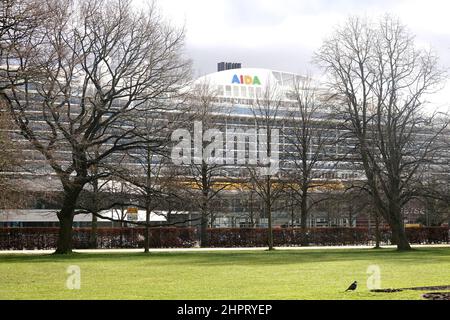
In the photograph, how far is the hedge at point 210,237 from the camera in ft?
160

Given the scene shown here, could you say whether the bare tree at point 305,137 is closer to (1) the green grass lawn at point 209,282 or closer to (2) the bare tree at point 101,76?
(2) the bare tree at point 101,76

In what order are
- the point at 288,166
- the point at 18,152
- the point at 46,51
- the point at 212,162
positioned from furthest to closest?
the point at 288,166
the point at 212,162
the point at 46,51
the point at 18,152

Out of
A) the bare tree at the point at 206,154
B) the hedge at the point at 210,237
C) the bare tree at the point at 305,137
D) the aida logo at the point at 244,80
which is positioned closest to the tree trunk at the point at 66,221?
the bare tree at the point at 206,154

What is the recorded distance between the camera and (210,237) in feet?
180

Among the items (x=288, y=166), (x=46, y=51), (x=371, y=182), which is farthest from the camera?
(x=288, y=166)

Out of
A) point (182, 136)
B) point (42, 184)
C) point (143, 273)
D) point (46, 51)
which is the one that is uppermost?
point (46, 51)

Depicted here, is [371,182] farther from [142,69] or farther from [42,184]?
[42,184]

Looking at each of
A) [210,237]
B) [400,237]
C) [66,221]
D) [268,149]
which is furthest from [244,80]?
[66,221]

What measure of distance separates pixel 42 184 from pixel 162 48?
10390 millimetres

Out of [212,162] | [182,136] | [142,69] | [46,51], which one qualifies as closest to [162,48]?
[142,69]

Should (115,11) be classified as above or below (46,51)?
above

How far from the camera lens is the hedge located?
48.6m

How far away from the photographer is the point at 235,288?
1717 centimetres

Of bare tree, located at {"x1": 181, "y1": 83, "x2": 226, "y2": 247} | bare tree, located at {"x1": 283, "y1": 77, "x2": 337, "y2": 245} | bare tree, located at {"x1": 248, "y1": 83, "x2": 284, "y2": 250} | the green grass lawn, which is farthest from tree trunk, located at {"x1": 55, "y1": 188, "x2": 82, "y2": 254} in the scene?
bare tree, located at {"x1": 283, "y1": 77, "x2": 337, "y2": 245}
